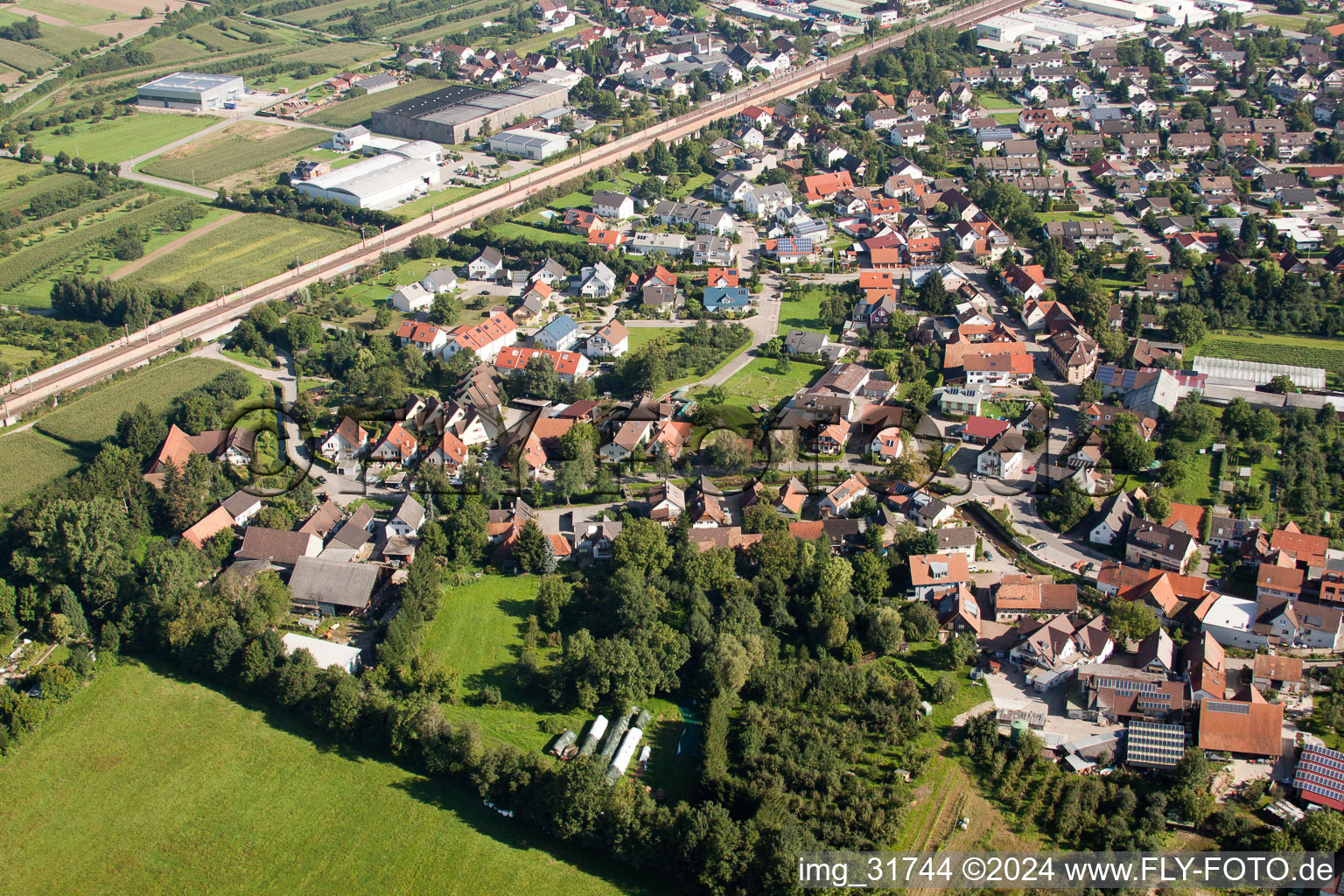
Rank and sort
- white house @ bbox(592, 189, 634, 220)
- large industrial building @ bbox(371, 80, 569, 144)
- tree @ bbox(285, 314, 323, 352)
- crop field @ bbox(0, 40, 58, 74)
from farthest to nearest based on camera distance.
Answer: crop field @ bbox(0, 40, 58, 74), large industrial building @ bbox(371, 80, 569, 144), white house @ bbox(592, 189, 634, 220), tree @ bbox(285, 314, 323, 352)

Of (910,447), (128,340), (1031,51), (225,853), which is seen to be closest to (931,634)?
(910,447)

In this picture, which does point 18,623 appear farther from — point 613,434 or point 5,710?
point 613,434

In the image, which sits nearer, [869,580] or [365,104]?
[869,580]

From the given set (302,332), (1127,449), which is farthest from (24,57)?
(1127,449)

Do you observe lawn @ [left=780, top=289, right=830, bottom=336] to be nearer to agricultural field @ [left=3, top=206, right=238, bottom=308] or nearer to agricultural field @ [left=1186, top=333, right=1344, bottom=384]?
agricultural field @ [left=1186, top=333, right=1344, bottom=384]

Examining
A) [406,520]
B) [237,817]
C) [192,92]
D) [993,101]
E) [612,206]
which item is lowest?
[237,817]

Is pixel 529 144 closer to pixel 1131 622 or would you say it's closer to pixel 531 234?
pixel 531 234

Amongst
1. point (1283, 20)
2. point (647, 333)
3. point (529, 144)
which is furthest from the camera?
point (1283, 20)

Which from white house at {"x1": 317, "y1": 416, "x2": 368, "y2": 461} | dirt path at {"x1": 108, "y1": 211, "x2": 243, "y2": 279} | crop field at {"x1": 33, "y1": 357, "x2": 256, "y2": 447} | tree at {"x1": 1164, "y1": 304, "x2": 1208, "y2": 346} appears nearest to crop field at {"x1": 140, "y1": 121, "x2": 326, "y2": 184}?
dirt path at {"x1": 108, "y1": 211, "x2": 243, "y2": 279}

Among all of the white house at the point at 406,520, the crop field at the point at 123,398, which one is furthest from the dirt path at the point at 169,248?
the white house at the point at 406,520
